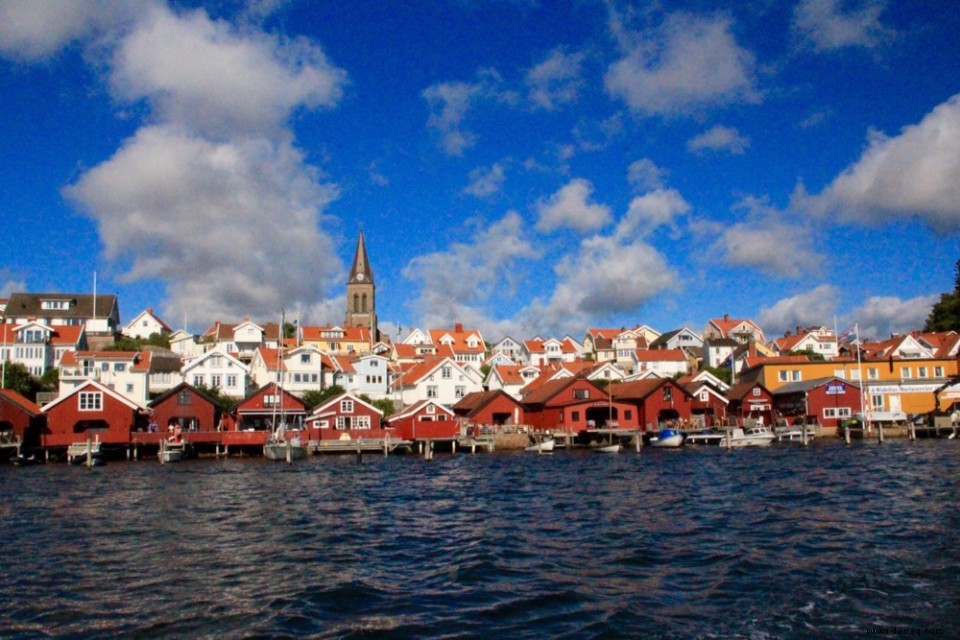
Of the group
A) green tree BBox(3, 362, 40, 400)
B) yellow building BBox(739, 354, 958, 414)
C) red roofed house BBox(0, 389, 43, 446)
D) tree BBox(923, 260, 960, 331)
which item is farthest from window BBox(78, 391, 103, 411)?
tree BBox(923, 260, 960, 331)

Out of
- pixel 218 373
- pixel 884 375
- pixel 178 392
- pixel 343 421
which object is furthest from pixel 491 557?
pixel 884 375

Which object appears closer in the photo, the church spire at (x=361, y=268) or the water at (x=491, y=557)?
the water at (x=491, y=557)

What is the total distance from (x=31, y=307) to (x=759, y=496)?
9144 centimetres

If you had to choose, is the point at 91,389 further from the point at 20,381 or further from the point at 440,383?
the point at 440,383

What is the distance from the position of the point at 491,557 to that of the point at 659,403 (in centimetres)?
5125

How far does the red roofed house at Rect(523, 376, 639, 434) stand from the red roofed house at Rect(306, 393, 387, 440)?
1557 centimetres

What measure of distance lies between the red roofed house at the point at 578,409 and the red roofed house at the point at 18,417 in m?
40.4

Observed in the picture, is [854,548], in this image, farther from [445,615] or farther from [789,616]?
[445,615]

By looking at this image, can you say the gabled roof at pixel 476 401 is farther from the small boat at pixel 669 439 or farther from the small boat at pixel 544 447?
the small boat at pixel 669 439

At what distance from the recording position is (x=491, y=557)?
66.5ft

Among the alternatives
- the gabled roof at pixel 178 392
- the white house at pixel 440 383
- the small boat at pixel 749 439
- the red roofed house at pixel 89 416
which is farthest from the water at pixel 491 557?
the white house at pixel 440 383

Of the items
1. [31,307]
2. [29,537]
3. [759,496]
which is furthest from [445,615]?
[31,307]

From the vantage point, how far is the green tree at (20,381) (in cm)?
6612

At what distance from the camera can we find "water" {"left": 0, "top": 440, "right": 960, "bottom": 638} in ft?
48.4
